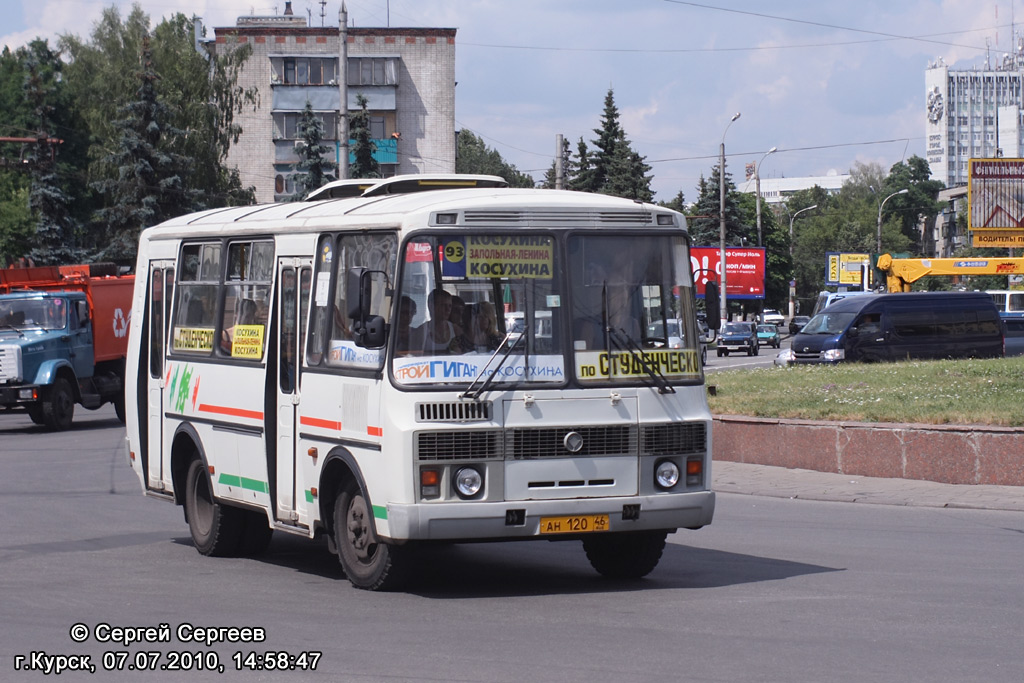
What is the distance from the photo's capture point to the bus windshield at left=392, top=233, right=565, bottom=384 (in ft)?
→ 28.4

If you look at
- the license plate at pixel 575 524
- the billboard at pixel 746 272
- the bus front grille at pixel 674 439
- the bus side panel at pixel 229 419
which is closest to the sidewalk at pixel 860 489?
the bus front grille at pixel 674 439

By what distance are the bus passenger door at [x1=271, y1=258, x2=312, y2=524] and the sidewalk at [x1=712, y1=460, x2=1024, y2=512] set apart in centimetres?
718

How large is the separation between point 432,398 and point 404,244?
1.01m

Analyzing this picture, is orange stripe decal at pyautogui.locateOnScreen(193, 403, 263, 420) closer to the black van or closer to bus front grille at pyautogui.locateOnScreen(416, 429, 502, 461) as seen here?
bus front grille at pyautogui.locateOnScreen(416, 429, 502, 461)

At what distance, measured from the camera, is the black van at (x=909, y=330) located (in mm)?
33438

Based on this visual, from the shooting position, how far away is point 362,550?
9.14 meters

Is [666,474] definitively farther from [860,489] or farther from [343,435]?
[860,489]

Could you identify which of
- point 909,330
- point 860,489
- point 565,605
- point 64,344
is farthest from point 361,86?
point 565,605

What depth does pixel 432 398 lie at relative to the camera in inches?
336

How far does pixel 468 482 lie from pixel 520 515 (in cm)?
39

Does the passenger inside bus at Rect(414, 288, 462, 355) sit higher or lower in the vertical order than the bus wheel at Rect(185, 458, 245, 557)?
higher

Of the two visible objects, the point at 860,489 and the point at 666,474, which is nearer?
the point at 666,474

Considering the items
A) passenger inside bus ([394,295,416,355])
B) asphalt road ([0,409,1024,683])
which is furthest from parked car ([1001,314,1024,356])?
passenger inside bus ([394,295,416,355])

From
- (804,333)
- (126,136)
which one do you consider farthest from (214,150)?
(804,333)
